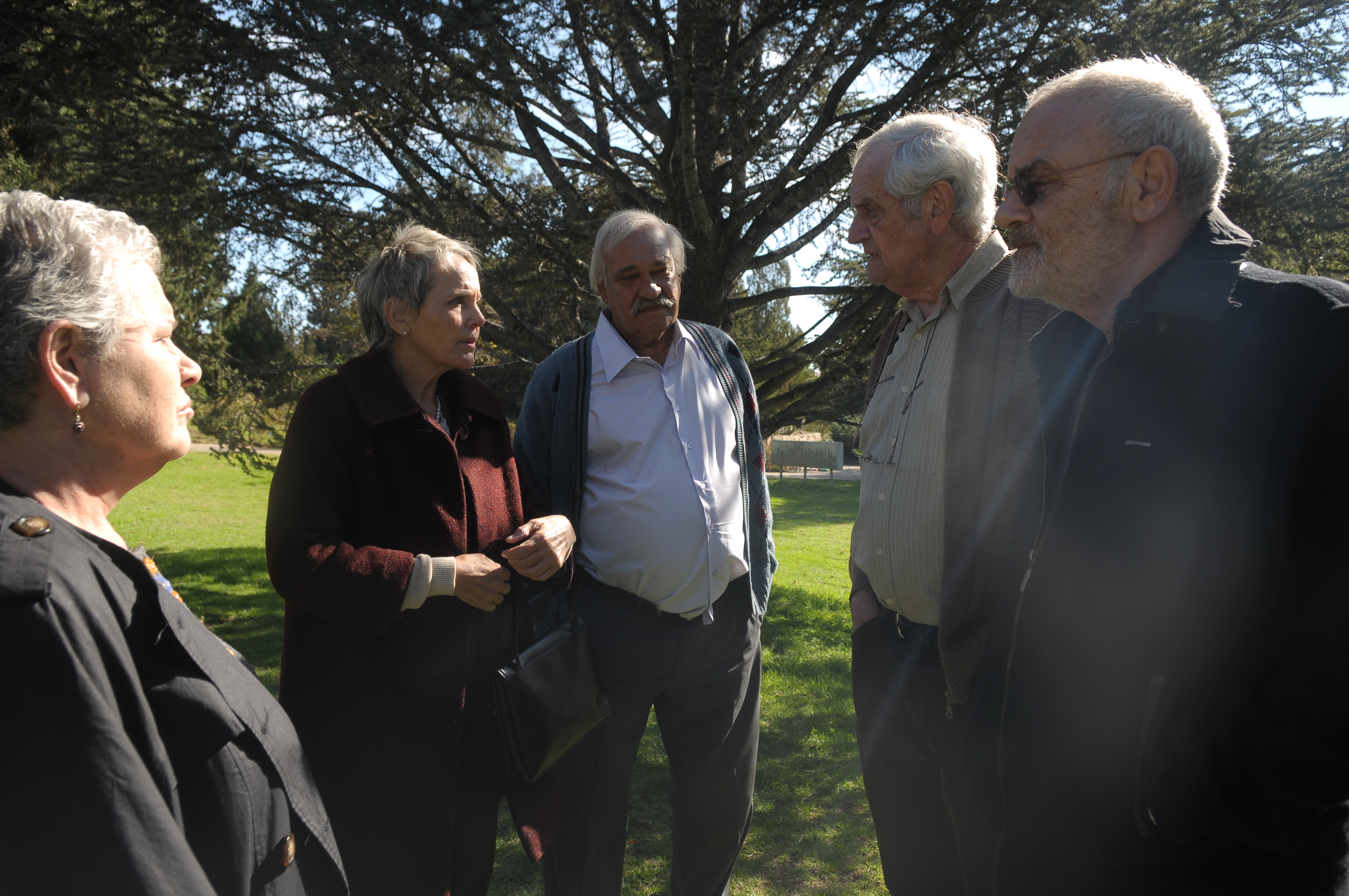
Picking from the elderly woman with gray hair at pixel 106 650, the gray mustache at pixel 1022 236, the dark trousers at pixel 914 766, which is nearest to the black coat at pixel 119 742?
the elderly woman with gray hair at pixel 106 650

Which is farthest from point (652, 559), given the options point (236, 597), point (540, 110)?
point (236, 597)

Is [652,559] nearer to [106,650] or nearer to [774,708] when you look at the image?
[106,650]

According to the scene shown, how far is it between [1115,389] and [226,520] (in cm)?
1388

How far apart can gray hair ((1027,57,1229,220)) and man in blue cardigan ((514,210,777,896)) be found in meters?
1.46

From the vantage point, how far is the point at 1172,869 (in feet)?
4.17

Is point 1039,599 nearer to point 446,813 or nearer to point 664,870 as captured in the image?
point 446,813

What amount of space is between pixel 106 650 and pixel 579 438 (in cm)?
162

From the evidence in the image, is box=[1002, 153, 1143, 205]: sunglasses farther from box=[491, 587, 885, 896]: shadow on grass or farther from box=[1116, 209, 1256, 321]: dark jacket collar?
box=[491, 587, 885, 896]: shadow on grass

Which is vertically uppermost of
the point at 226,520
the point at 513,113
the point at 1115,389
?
the point at 513,113

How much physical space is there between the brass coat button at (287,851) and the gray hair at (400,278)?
4.68 ft

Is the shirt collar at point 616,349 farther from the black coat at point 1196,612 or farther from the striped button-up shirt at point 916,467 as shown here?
the black coat at point 1196,612

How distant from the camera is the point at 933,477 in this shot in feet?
7.04

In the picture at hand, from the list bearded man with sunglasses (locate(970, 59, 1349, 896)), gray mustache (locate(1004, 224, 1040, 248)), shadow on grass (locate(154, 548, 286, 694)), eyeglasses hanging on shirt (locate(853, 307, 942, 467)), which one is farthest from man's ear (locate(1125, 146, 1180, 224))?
shadow on grass (locate(154, 548, 286, 694))

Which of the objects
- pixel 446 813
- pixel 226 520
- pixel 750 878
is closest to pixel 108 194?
pixel 446 813
